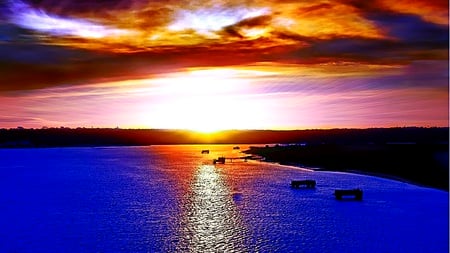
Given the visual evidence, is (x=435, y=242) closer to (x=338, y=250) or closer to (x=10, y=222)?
(x=338, y=250)

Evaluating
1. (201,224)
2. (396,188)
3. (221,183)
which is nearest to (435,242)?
(201,224)

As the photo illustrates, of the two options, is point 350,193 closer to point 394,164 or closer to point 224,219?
point 224,219

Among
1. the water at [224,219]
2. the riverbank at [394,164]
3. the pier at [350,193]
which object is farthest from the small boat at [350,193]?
the riverbank at [394,164]

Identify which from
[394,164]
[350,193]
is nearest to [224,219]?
[350,193]

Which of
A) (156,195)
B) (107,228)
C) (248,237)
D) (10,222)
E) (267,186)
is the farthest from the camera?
(267,186)

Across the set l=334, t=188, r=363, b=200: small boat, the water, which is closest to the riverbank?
the water

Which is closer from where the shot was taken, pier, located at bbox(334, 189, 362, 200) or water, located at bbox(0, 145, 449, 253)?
water, located at bbox(0, 145, 449, 253)

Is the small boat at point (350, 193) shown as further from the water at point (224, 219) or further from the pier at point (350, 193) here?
the water at point (224, 219)

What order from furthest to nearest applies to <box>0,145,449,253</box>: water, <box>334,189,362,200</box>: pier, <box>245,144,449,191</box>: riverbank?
<box>245,144,449,191</box>: riverbank → <box>334,189,362,200</box>: pier → <box>0,145,449,253</box>: water

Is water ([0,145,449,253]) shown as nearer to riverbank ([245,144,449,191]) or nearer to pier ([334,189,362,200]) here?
pier ([334,189,362,200])
